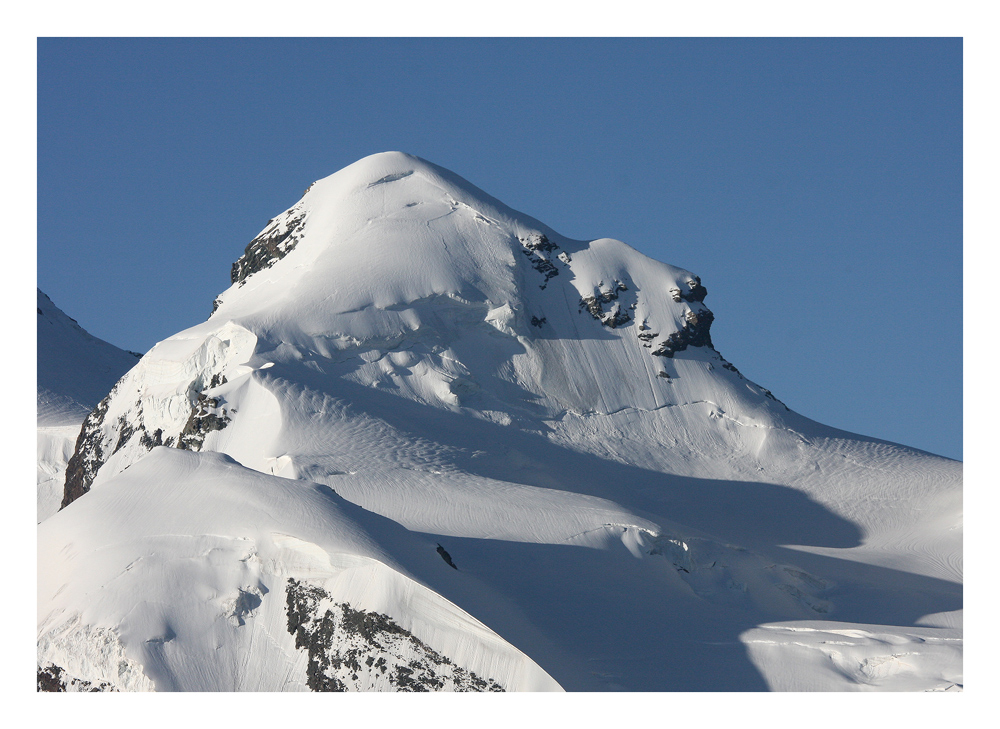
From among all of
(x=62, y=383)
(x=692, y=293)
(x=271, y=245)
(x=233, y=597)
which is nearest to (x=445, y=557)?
(x=233, y=597)

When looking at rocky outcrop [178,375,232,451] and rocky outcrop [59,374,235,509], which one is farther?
rocky outcrop [59,374,235,509]

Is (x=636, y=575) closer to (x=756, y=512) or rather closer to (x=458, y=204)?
(x=756, y=512)

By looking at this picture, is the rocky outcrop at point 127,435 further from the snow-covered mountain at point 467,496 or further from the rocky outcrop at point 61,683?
the rocky outcrop at point 61,683

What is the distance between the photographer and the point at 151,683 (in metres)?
21.8

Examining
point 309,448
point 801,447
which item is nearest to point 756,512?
point 801,447

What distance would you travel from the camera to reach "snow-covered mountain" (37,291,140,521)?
50.9 metres

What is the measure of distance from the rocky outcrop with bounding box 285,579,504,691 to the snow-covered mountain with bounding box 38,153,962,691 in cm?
5

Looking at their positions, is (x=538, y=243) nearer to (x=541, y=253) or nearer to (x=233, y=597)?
(x=541, y=253)

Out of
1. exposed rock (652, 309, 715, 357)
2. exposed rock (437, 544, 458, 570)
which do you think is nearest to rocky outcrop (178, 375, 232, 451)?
exposed rock (437, 544, 458, 570)

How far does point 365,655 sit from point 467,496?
12.1 meters

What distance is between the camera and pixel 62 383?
6391cm

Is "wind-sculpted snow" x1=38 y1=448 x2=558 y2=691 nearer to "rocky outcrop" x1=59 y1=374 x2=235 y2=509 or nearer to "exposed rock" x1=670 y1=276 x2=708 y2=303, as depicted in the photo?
"rocky outcrop" x1=59 y1=374 x2=235 y2=509

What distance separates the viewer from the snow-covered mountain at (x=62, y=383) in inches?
2005

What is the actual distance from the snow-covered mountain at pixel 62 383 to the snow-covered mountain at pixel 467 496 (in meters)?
7.08
